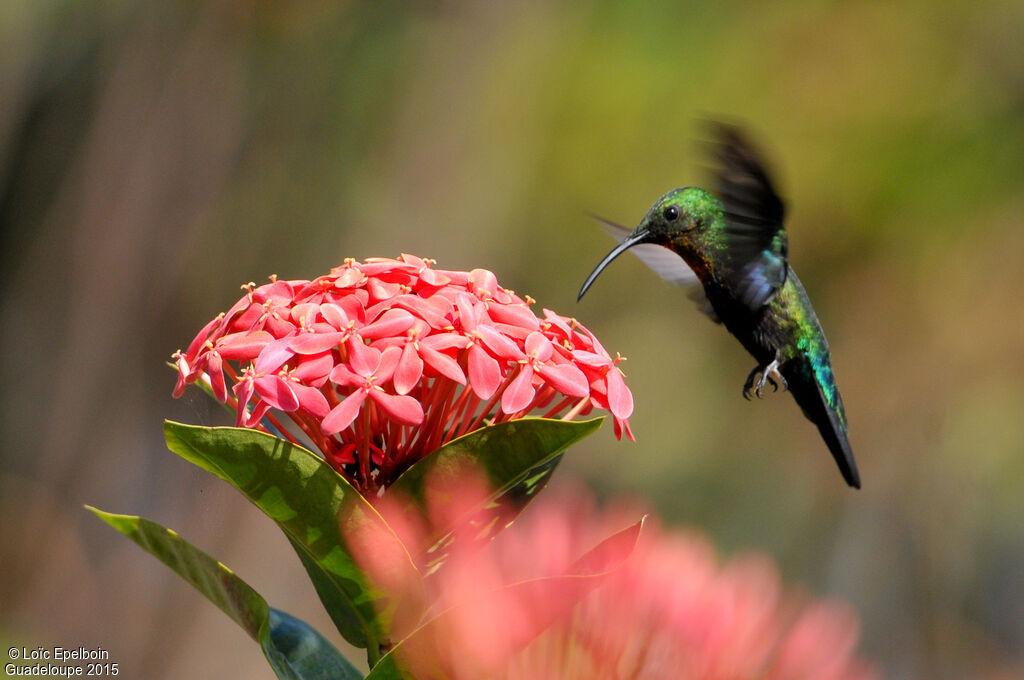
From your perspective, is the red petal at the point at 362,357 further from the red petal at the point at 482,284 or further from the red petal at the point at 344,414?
the red petal at the point at 482,284

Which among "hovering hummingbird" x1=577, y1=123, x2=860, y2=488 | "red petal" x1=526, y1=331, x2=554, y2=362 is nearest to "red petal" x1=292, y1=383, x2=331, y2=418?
"red petal" x1=526, y1=331, x2=554, y2=362

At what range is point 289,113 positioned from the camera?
666 centimetres

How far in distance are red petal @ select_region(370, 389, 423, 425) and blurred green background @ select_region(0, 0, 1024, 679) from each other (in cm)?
445

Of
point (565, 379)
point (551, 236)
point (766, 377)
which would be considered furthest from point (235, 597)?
point (551, 236)

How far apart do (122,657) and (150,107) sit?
9.65 feet

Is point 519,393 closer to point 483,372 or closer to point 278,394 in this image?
point 483,372

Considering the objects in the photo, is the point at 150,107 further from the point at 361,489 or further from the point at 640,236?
the point at 361,489

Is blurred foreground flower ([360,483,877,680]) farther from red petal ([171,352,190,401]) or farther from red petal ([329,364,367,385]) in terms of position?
red petal ([171,352,190,401])

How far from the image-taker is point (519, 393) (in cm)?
149

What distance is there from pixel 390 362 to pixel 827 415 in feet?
6.11

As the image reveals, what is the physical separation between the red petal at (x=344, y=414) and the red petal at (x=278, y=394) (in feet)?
0.16

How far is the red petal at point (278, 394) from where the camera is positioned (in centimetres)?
140

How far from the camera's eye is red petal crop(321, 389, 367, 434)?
1383mm

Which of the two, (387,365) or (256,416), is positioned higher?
(387,365)
